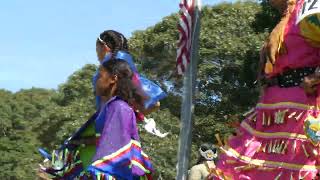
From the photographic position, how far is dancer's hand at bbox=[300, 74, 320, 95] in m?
3.66

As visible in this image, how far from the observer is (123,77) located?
3.98m

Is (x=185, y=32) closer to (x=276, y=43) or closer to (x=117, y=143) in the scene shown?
(x=276, y=43)

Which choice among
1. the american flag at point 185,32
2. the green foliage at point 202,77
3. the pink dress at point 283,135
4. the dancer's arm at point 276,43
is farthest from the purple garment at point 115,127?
the green foliage at point 202,77

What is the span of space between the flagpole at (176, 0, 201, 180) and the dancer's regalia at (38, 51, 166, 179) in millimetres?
561

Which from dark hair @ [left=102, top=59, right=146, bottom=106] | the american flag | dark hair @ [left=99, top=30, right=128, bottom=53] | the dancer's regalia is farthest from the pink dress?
the american flag

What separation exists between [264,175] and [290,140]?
0.23m

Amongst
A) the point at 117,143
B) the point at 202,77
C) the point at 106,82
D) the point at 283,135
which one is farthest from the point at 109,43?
the point at 202,77

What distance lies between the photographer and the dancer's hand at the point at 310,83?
12.0 feet

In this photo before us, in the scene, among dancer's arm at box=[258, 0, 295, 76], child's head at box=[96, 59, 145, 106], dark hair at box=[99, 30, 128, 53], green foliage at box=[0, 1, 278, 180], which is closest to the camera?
dancer's arm at box=[258, 0, 295, 76]

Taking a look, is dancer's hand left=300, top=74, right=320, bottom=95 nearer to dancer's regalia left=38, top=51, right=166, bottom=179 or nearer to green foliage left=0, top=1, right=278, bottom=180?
dancer's regalia left=38, top=51, right=166, bottom=179

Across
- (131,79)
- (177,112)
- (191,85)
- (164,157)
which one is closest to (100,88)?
(131,79)

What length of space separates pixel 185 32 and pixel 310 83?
5.30ft

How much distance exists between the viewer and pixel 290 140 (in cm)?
373

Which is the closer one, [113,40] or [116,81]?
[116,81]
